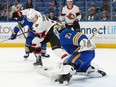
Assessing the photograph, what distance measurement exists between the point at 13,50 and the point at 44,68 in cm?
288

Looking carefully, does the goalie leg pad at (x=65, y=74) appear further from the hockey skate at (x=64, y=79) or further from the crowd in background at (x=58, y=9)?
the crowd in background at (x=58, y=9)

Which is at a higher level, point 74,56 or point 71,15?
point 71,15

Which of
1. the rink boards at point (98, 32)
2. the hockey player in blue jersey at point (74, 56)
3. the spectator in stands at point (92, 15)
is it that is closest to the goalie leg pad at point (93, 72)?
the hockey player in blue jersey at point (74, 56)

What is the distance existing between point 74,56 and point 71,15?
3.05 meters

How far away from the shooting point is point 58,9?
9.23 meters

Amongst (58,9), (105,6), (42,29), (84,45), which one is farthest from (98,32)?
(84,45)

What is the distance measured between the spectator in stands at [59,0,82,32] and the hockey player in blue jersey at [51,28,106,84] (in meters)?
2.81

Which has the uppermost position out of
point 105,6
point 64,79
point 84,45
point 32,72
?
point 105,6

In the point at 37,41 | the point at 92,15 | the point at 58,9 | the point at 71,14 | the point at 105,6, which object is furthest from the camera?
the point at 58,9

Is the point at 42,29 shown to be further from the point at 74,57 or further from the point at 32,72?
the point at 74,57

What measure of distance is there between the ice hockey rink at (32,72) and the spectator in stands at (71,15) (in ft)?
2.58

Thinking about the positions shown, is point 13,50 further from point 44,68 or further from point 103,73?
point 103,73

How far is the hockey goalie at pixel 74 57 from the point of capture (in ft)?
14.2

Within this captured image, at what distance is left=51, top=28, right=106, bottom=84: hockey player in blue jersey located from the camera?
170 inches
